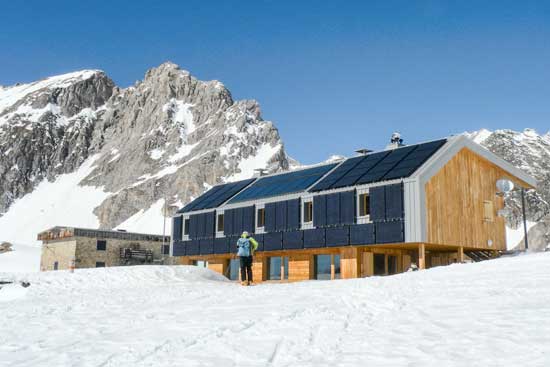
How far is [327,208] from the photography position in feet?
106

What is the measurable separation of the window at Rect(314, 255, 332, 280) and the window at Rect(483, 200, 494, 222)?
945cm

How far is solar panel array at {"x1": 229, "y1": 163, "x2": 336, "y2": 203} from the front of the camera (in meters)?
35.1

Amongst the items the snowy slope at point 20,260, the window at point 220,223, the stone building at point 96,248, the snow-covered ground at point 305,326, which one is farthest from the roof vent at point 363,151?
the snowy slope at point 20,260

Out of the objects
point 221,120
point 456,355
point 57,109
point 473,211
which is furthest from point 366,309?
point 57,109

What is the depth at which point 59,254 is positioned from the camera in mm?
58031

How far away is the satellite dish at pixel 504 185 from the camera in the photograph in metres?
34.0

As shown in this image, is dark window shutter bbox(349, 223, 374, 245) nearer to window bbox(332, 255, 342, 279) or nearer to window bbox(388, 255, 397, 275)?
window bbox(332, 255, 342, 279)

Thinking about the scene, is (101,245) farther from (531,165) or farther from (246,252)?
(531,165)

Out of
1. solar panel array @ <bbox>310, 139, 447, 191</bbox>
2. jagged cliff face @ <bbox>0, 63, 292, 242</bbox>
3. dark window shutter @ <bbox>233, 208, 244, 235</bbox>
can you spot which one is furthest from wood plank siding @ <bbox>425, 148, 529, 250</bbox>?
jagged cliff face @ <bbox>0, 63, 292, 242</bbox>

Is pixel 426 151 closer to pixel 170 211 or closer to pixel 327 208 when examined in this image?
pixel 327 208

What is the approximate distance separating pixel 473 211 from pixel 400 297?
2102cm

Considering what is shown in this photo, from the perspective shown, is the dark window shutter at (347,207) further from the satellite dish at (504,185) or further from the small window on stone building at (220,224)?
the small window on stone building at (220,224)

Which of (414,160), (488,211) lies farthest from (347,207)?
(488,211)

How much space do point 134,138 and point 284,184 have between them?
12746cm
